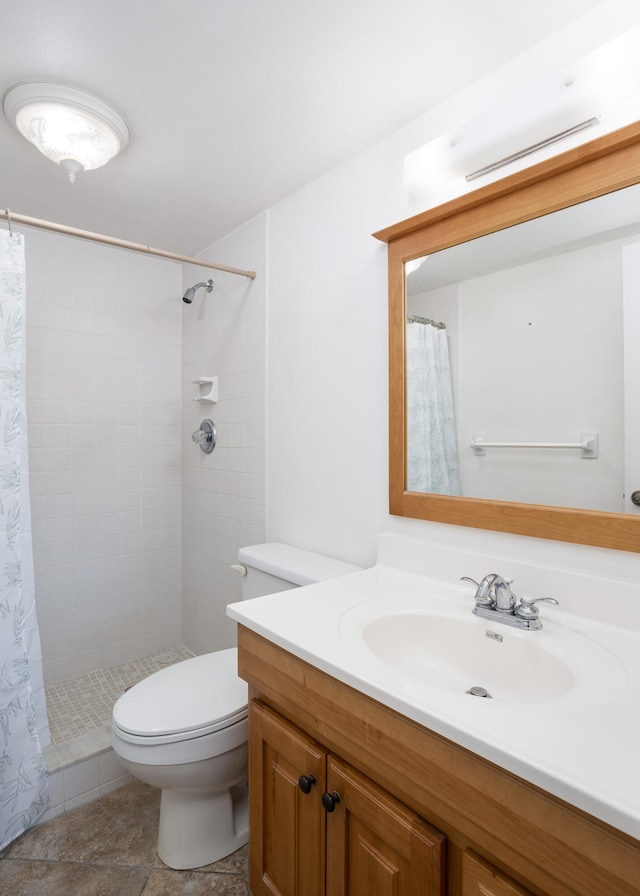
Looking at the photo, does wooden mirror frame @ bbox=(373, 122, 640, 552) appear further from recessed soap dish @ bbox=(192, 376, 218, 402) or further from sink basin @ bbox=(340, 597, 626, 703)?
recessed soap dish @ bbox=(192, 376, 218, 402)

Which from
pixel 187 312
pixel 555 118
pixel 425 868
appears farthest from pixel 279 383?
pixel 425 868

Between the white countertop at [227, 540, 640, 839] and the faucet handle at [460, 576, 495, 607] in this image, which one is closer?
the white countertop at [227, 540, 640, 839]

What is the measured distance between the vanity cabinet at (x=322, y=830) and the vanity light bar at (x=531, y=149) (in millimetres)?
1436

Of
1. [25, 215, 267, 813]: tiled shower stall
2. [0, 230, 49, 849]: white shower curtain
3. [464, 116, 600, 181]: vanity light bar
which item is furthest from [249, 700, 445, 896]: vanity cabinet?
[464, 116, 600, 181]: vanity light bar

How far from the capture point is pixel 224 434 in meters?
2.38

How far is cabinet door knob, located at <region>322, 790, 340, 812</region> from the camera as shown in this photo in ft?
3.06

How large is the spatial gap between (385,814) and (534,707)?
338 millimetres

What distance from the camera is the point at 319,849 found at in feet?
3.25

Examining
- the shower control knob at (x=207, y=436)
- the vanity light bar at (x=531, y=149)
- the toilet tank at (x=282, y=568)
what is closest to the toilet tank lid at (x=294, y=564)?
the toilet tank at (x=282, y=568)

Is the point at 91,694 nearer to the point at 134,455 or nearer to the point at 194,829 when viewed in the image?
the point at 194,829

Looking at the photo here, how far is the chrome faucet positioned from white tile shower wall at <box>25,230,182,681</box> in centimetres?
202

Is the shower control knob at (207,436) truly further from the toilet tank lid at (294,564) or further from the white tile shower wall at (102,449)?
the toilet tank lid at (294,564)

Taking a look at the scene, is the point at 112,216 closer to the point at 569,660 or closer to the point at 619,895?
the point at 569,660

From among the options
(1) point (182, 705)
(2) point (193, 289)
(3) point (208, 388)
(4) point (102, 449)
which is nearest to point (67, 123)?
(2) point (193, 289)
